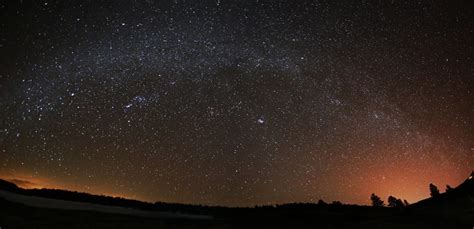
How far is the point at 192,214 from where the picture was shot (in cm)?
1017

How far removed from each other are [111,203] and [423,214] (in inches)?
341

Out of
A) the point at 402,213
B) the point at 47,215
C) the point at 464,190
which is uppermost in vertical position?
the point at 464,190

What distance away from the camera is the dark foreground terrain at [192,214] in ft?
24.9

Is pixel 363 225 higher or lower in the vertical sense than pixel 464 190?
lower

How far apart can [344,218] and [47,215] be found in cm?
727

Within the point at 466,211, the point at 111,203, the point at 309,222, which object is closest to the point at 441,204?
the point at 466,211

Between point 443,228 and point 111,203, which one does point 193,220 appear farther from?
point 443,228

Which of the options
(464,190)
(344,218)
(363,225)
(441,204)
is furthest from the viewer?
(464,190)

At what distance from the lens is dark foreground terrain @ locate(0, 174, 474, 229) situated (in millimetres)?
7590

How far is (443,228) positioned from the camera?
25.3ft

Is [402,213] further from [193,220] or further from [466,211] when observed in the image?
[193,220]

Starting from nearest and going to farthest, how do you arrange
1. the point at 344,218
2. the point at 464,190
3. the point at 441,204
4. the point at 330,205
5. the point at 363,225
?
the point at 363,225, the point at 344,218, the point at 441,204, the point at 464,190, the point at 330,205

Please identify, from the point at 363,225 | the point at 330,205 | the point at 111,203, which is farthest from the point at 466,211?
the point at 111,203

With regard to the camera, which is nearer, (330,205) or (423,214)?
(423,214)
